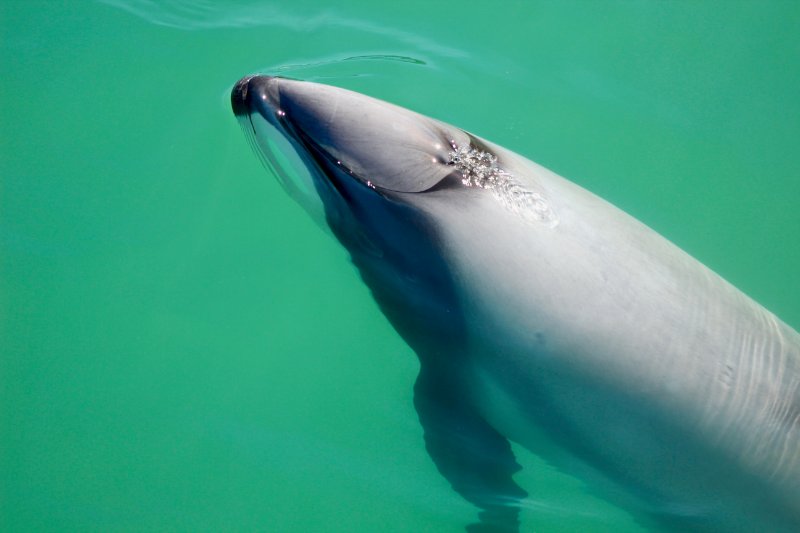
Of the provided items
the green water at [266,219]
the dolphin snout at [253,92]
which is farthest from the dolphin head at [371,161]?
the green water at [266,219]

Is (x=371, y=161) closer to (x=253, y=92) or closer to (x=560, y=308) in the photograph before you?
(x=253, y=92)

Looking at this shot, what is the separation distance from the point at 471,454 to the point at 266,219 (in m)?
2.12

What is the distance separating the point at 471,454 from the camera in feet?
14.6

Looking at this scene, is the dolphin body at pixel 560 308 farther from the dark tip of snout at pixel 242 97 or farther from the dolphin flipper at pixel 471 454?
the dolphin flipper at pixel 471 454

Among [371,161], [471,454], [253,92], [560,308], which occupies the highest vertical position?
[253,92]

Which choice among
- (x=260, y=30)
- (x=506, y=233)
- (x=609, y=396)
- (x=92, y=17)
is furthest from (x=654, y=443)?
(x=92, y=17)

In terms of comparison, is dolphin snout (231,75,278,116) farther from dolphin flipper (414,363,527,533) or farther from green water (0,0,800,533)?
dolphin flipper (414,363,527,533)

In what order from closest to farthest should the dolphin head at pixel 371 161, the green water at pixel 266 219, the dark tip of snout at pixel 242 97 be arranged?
1. the dolphin head at pixel 371 161
2. the dark tip of snout at pixel 242 97
3. the green water at pixel 266 219

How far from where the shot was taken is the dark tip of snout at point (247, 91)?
11.8 ft

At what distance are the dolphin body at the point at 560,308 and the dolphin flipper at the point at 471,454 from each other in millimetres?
327

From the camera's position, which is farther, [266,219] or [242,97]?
[266,219]

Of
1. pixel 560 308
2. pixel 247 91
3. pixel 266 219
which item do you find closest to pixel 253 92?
pixel 247 91

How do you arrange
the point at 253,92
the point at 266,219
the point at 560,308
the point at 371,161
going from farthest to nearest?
1. the point at 266,219
2. the point at 253,92
3. the point at 560,308
4. the point at 371,161

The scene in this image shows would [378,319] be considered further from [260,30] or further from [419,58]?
[260,30]
